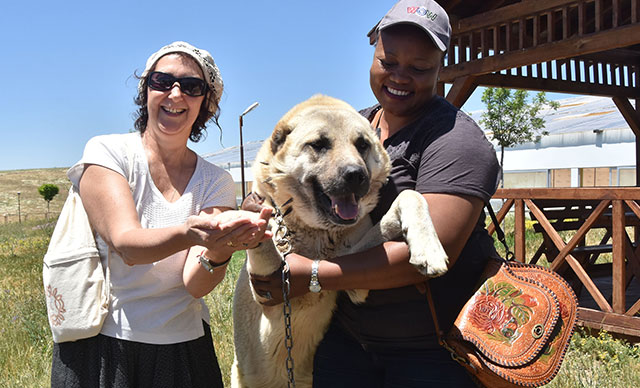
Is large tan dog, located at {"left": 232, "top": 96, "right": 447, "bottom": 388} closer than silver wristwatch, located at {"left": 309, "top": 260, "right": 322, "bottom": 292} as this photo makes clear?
No

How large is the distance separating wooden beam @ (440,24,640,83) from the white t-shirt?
4.74 meters

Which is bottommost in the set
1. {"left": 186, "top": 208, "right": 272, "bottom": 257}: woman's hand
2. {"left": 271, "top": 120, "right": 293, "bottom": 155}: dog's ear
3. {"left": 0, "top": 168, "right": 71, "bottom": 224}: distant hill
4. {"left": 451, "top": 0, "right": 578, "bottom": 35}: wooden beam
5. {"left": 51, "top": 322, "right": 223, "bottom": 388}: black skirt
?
{"left": 0, "top": 168, "right": 71, "bottom": 224}: distant hill

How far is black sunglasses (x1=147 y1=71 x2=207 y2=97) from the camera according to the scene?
2598 mm

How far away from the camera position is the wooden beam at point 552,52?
522cm

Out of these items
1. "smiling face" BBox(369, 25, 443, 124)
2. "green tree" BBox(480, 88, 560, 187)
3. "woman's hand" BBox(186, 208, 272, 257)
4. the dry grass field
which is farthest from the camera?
"green tree" BBox(480, 88, 560, 187)

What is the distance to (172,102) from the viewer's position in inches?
102

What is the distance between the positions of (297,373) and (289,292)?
75 centimetres

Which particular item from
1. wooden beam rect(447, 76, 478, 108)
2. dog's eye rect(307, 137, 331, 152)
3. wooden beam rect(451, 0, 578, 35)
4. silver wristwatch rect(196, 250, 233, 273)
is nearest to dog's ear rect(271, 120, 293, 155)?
dog's eye rect(307, 137, 331, 152)

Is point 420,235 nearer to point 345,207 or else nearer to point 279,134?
point 345,207

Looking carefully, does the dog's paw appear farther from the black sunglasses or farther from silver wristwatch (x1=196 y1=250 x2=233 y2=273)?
the black sunglasses

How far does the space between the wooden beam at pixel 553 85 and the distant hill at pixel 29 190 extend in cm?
3864

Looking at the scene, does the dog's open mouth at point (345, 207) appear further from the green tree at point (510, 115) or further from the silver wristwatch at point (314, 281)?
the green tree at point (510, 115)

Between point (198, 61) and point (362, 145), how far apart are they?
940 mm

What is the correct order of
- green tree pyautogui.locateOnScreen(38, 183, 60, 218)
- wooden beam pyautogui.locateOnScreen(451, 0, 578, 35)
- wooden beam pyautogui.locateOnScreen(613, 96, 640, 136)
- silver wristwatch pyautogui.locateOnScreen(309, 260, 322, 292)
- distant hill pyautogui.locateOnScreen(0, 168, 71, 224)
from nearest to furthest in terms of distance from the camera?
1. silver wristwatch pyautogui.locateOnScreen(309, 260, 322, 292)
2. wooden beam pyautogui.locateOnScreen(451, 0, 578, 35)
3. wooden beam pyautogui.locateOnScreen(613, 96, 640, 136)
4. green tree pyautogui.locateOnScreen(38, 183, 60, 218)
5. distant hill pyautogui.locateOnScreen(0, 168, 71, 224)
